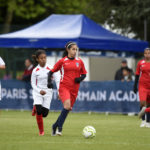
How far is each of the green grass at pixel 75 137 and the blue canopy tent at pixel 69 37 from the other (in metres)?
6.23

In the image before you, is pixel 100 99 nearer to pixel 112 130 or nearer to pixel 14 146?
pixel 112 130

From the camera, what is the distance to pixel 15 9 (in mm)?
47719

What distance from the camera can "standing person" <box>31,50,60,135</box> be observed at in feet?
43.2

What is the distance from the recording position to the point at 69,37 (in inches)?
912

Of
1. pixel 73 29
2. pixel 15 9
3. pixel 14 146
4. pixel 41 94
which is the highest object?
pixel 15 9

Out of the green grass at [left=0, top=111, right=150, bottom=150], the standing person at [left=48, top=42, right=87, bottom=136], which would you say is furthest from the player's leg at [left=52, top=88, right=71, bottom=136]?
the green grass at [left=0, top=111, right=150, bottom=150]

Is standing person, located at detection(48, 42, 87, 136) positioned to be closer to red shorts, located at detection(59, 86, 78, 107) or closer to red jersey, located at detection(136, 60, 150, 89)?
red shorts, located at detection(59, 86, 78, 107)

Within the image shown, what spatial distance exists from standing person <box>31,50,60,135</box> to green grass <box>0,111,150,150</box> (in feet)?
1.58

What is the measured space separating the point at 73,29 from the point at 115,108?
426 cm

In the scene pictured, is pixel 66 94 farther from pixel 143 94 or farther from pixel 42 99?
pixel 143 94

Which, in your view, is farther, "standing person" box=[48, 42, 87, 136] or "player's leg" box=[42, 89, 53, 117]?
"player's leg" box=[42, 89, 53, 117]

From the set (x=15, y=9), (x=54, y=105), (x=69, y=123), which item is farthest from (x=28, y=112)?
(x=15, y=9)

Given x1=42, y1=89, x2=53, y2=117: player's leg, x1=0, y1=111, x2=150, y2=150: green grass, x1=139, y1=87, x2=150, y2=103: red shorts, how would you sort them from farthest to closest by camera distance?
x1=139, y1=87, x2=150, y2=103: red shorts, x1=42, y1=89, x2=53, y2=117: player's leg, x1=0, y1=111, x2=150, y2=150: green grass

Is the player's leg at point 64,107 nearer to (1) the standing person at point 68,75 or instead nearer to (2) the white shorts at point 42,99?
(1) the standing person at point 68,75
